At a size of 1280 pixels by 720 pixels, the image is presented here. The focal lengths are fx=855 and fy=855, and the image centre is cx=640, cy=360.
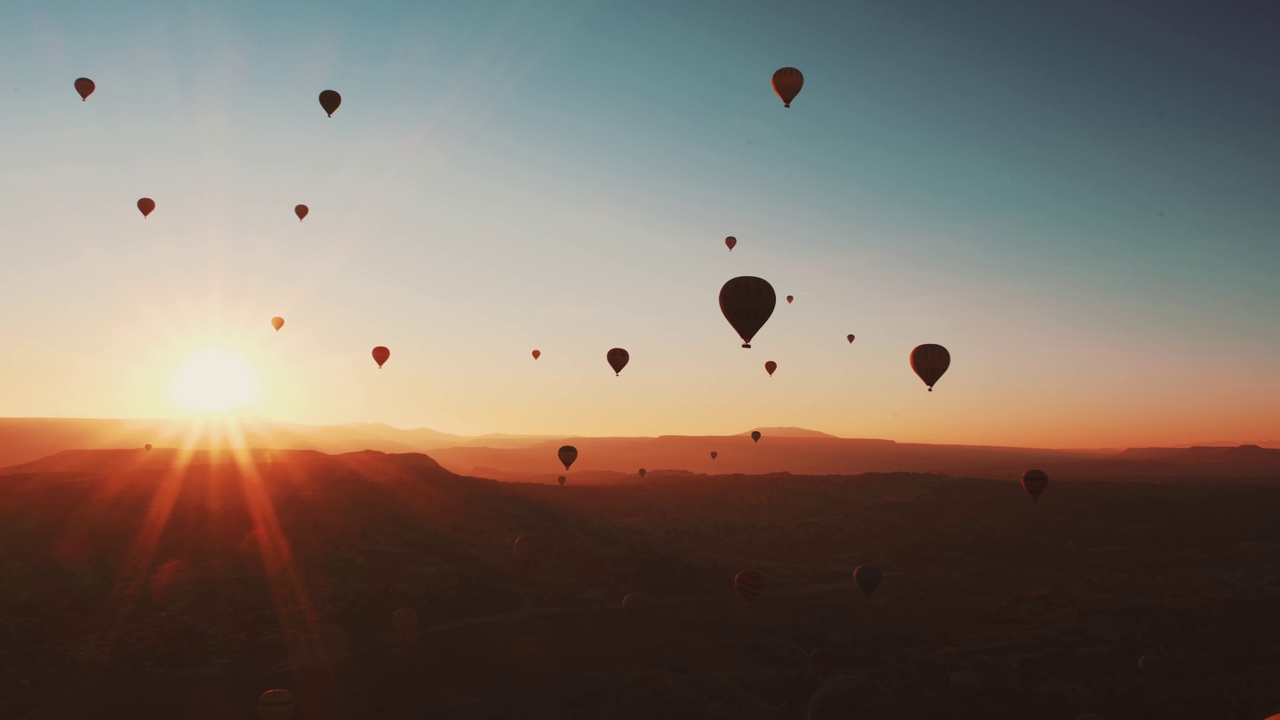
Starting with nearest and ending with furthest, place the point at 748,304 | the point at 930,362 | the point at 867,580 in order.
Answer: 1. the point at 748,304
2. the point at 867,580
3. the point at 930,362

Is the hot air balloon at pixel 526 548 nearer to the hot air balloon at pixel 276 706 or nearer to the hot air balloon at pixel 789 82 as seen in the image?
the hot air balloon at pixel 276 706

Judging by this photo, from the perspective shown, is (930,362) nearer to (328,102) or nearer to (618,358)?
(618,358)

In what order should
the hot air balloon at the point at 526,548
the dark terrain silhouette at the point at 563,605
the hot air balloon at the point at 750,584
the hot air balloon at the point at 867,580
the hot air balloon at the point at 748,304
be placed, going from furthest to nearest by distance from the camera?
the hot air balloon at the point at 526,548
the hot air balloon at the point at 867,580
the hot air balloon at the point at 750,584
the hot air balloon at the point at 748,304
the dark terrain silhouette at the point at 563,605

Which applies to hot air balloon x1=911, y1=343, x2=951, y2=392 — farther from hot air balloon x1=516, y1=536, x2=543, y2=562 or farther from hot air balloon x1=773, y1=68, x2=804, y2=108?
hot air balloon x1=516, y1=536, x2=543, y2=562

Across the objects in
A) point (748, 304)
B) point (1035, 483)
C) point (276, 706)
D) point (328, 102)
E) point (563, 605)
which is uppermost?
point (328, 102)

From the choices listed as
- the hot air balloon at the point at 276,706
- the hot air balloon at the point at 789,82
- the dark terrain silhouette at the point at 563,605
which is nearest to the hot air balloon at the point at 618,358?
the dark terrain silhouette at the point at 563,605

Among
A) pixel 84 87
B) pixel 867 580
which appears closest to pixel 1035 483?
pixel 867 580

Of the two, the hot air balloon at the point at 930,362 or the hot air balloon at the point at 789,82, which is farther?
the hot air balloon at the point at 930,362
